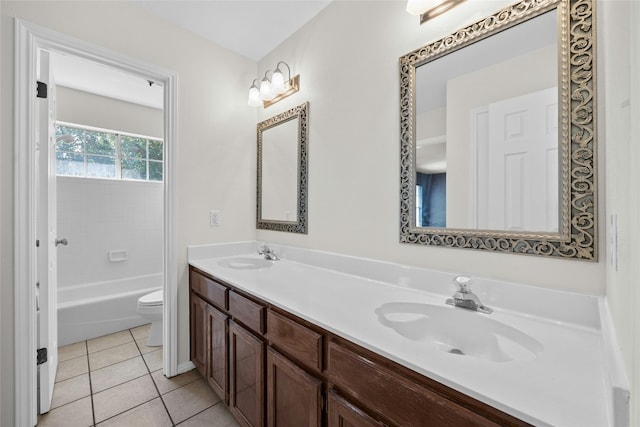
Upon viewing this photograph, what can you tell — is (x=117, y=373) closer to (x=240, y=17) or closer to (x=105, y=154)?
(x=105, y=154)

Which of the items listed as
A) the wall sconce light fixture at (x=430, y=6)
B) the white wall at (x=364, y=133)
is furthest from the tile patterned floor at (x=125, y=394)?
the wall sconce light fixture at (x=430, y=6)

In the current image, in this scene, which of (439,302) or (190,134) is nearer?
(439,302)

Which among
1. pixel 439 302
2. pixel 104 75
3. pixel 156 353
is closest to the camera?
pixel 439 302

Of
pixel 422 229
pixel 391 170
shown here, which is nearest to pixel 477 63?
pixel 391 170

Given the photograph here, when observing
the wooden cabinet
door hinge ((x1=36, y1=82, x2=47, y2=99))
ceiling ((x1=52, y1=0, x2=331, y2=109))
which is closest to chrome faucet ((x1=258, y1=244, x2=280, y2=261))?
the wooden cabinet

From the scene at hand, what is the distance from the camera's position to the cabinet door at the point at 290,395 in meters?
0.92

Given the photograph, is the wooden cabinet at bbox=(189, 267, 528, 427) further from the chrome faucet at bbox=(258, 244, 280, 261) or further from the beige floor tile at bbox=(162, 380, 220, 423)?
the chrome faucet at bbox=(258, 244, 280, 261)

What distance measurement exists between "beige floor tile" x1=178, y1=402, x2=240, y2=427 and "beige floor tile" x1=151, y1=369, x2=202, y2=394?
0.36m

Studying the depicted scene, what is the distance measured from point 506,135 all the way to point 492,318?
0.65m

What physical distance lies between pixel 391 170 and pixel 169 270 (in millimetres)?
1584

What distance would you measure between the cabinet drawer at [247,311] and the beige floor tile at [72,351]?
5.66 feet

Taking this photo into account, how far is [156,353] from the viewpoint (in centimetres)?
221

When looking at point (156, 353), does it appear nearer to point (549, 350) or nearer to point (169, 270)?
point (169, 270)

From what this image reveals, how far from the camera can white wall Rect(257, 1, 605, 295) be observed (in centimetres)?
113
